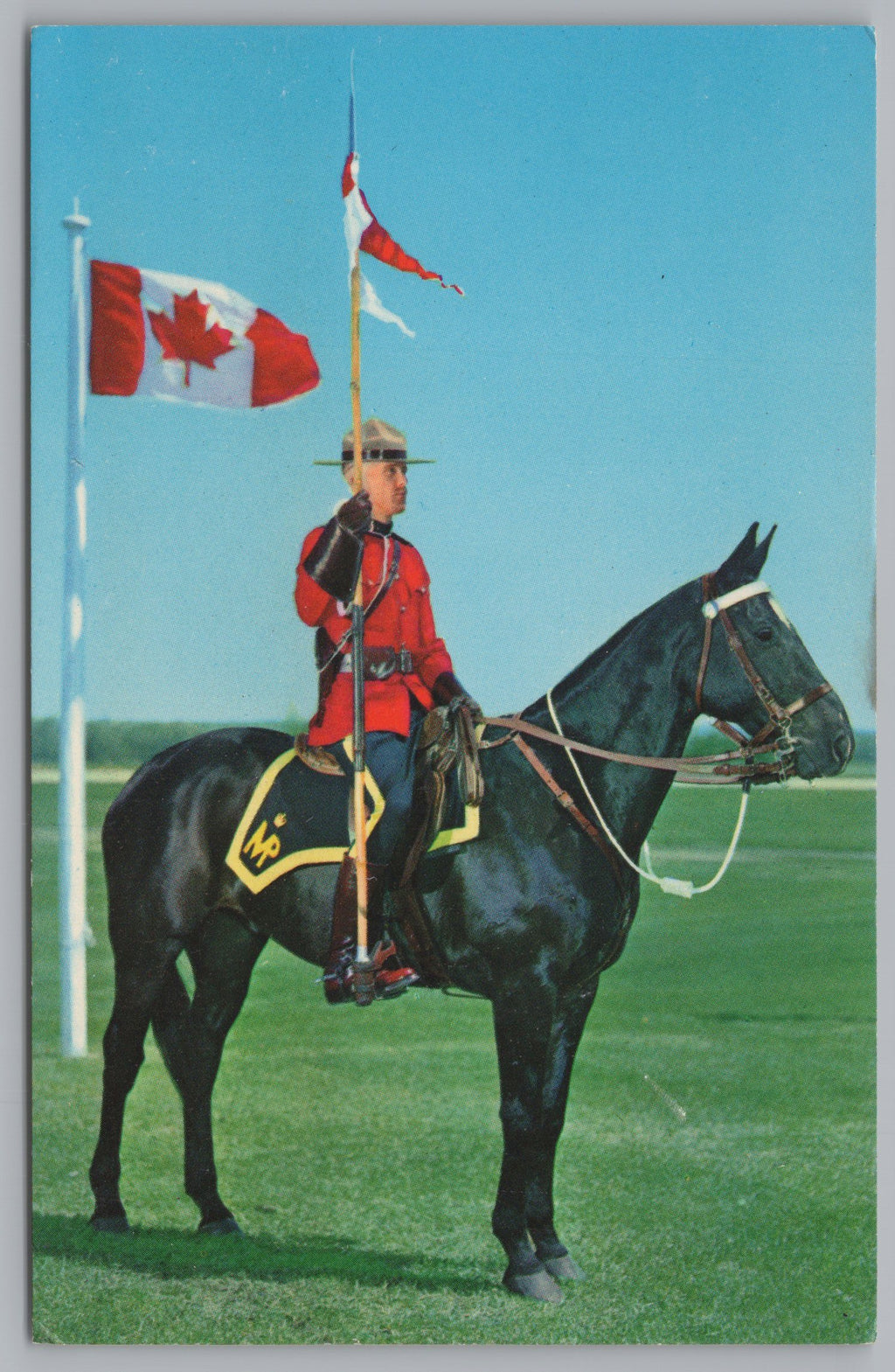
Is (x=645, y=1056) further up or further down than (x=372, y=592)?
further down

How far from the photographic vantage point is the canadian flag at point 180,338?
597cm

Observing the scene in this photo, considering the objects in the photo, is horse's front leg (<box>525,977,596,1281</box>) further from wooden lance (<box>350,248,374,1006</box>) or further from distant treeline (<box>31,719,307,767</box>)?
distant treeline (<box>31,719,307,767</box>)

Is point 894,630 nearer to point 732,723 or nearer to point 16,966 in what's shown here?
point 732,723

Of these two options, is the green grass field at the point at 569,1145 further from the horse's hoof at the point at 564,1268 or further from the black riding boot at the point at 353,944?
the black riding boot at the point at 353,944

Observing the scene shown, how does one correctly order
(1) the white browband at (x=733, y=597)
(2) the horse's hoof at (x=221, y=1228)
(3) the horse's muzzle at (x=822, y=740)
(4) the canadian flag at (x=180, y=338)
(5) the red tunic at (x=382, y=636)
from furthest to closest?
(4) the canadian flag at (x=180, y=338) < (2) the horse's hoof at (x=221, y=1228) < (5) the red tunic at (x=382, y=636) < (1) the white browband at (x=733, y=597) < (3) the horse's muzzle at (x=822, y=740)

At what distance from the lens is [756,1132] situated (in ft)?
19.6

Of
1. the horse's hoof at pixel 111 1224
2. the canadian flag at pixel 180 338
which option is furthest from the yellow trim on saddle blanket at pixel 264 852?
the canadian flag at pixel 180 338

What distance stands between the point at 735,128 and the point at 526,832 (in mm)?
2922

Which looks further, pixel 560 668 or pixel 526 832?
pixel 560 668

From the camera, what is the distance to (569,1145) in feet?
19.5

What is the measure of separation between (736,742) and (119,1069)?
2.69 metres

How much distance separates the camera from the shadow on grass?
564 cm

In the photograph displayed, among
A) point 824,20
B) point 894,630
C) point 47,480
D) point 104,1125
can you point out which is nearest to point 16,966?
point 104,1125

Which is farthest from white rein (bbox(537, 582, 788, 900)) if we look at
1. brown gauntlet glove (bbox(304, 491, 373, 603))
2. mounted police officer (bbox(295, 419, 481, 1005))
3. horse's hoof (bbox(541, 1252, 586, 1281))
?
horse's hoof (bbox(541, 1252, 586, 1281))
